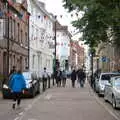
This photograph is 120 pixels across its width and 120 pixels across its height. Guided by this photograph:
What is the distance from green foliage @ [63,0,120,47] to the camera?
17.7m

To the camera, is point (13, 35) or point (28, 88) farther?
point (13, 35)

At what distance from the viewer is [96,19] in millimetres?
23438

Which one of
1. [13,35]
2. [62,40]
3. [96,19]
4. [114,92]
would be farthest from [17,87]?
[62,40]

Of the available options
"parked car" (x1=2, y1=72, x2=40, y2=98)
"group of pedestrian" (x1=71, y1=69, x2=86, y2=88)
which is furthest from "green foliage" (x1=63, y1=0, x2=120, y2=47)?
"group of pedestrian" (x1=71, y1=69, x2=86, y2=88)

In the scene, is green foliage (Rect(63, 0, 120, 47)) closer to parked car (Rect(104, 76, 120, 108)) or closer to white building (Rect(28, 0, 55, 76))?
parked car (Rect(104, 76, 120, 108))

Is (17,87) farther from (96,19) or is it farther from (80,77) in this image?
(80,77)

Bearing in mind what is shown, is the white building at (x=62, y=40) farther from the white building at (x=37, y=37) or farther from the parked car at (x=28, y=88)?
the parked car at (x=28, y=88)

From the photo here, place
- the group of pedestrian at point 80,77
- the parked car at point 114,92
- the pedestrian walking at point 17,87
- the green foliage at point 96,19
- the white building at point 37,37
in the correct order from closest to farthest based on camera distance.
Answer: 1. the green foliage at point 96,19
2. the parked car at point 114,92
3. the pedestrian walking at point 17,87
4. the group of pedestrian at point 80,77
5. the white building at point 37,37

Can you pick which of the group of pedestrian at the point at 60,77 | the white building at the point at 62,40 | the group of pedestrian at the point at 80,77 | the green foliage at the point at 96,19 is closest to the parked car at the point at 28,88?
the green foliage at the point at 96,19

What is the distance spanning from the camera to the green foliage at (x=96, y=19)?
58.0 feet

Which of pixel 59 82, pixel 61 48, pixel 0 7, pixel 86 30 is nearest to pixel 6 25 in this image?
pixel 0 7

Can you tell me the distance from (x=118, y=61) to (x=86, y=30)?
3086cm

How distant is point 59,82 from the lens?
156ft

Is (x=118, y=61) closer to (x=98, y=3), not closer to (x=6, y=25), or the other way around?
(x=6, y=25)
